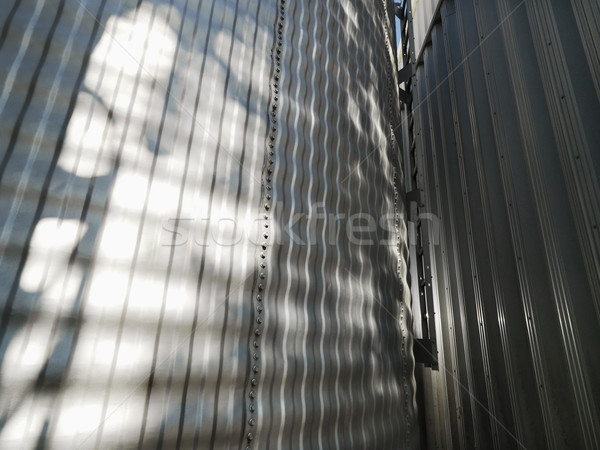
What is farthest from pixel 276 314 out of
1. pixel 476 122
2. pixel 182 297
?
pixel 476 122

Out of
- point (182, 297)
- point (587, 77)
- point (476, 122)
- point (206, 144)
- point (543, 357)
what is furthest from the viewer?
point (476, 122)

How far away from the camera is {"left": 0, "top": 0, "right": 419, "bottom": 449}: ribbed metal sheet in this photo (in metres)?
1.11

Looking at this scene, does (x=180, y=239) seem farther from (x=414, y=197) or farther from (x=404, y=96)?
(x=404, y=96)

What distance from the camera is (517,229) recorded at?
2.46 metres

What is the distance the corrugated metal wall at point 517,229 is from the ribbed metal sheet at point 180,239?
0.87 m

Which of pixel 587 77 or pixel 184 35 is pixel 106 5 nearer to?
pixel 184 35

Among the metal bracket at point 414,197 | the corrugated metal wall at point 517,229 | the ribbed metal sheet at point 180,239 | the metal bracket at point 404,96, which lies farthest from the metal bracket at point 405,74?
the ribbed metal sheet at point 180,239

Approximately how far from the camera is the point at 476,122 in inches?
121

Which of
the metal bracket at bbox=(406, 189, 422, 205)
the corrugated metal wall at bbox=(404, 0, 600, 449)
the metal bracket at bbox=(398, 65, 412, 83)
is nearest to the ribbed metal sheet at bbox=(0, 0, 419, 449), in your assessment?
the corrugated metal wall at bbox=(404, 0, 600, 449)

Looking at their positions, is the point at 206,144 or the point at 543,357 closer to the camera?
the point at 206,144

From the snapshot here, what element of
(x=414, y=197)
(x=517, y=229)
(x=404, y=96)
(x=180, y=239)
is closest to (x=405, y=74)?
(x=404, y=96)

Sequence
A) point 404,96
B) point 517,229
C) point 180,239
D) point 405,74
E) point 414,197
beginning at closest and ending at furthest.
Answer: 1. point 180,239
2. point 517,229
3. point 414,197
4. point 405,74
5. point 404,96

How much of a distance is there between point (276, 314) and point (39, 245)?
3.03ft

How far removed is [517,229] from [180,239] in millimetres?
2122
